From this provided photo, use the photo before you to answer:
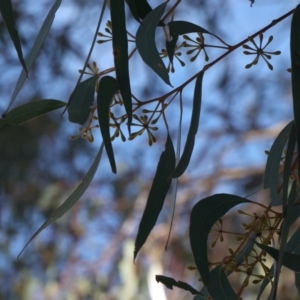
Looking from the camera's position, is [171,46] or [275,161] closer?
[171,46]

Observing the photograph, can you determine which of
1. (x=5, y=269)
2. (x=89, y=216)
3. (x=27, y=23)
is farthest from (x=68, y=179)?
(x=27, y=23)

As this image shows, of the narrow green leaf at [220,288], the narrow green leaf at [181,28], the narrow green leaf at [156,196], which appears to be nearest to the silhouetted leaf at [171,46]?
the narrow green leaf at [181,28]

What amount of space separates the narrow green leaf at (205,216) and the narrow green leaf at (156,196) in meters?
0.04

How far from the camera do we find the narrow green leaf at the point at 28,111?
90 cm

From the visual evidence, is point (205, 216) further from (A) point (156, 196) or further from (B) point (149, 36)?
(B) point (149, 36)

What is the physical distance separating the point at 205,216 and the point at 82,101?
22 centimetres

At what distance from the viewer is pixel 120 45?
753mm

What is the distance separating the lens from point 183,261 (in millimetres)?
3225

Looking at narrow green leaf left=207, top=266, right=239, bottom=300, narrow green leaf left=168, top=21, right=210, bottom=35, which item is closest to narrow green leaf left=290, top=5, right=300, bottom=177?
narrow green leaf left=168, top=21, right=210, bottom=35

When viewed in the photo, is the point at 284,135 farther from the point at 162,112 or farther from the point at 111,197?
the point at 111,197

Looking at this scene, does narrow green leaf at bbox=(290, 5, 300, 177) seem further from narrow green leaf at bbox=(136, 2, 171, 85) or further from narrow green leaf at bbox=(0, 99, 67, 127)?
narrow green leaf at bbox=(0, 99, 67, 127)

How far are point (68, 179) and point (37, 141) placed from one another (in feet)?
0.87

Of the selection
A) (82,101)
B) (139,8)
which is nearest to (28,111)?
(82,101)

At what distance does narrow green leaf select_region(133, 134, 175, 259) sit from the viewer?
741 millimetres
